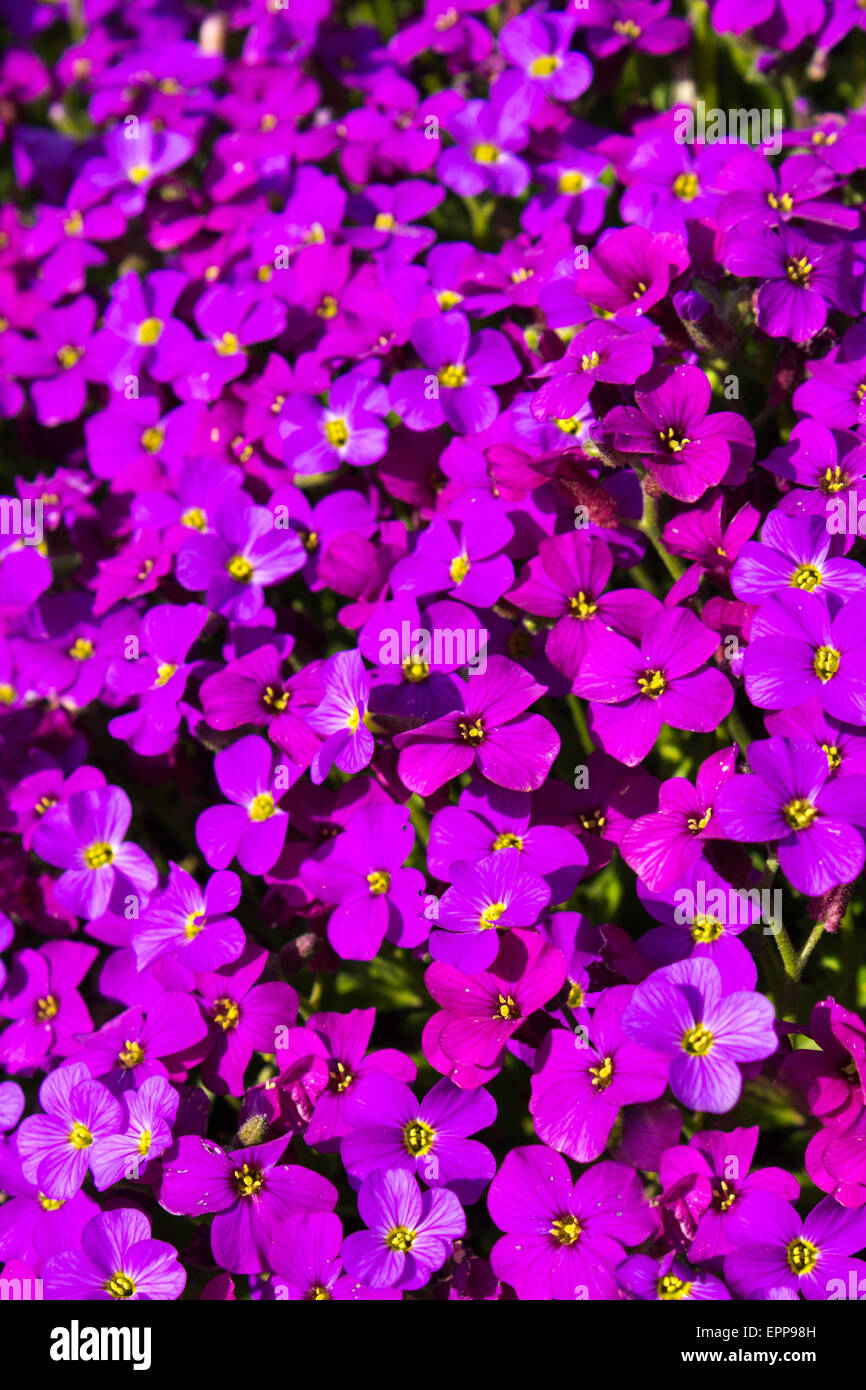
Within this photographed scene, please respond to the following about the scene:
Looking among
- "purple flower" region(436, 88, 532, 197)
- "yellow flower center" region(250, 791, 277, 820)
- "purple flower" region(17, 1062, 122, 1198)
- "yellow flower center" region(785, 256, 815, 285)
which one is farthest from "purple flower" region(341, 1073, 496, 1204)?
"purple flower" region(436, 88, 532, 197)

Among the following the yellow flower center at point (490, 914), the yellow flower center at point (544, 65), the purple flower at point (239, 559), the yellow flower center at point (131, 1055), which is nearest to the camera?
the yellow flower center at point (490, 914)

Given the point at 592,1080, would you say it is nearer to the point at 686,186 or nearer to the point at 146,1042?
the point at 146,1042

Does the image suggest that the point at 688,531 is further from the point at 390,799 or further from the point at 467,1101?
the point at 467,1101

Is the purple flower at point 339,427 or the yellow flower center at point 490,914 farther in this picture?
the purple flower at point 339,427

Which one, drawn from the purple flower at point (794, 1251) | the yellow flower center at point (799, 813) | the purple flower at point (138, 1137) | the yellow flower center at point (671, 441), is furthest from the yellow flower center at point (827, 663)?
the purple flower at point (138, 1137)

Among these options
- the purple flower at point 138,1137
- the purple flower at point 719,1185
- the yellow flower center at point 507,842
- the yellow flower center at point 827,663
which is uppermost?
the yellow flower center at point 827,663

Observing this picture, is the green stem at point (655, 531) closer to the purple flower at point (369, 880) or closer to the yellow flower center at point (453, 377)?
the yellow flower center at point (453, 377)
